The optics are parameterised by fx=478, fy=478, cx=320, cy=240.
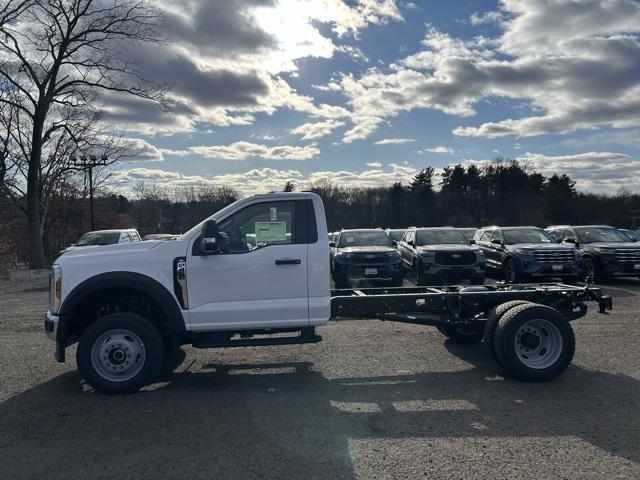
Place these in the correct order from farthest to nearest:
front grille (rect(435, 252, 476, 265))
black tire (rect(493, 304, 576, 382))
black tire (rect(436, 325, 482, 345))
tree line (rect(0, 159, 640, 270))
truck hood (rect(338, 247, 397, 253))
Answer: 1. tree line (rect(0, 159, 640, 270))
2. front grille (rect(435, 252, 476, 265))
3. truck hood (rect(338, 247, 397, 253))
4. black tire (rect(436, 325, 482, 345))
5. black tire (rect(493, 304, 576, 382))

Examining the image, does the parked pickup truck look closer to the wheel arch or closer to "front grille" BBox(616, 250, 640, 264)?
the wheel arch

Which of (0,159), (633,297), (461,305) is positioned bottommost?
(633,297)

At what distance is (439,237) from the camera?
1421cm

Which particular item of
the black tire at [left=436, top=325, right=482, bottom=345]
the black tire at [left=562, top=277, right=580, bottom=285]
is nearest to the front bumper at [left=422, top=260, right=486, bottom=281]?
the black tire at [left=562, top=277, right=580, bottom=285]

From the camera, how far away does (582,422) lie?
14.6ft

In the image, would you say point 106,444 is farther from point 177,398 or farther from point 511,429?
point 511,429

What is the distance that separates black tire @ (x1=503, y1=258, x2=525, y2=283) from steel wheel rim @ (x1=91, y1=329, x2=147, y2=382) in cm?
1125

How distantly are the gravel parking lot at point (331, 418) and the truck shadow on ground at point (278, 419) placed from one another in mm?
18

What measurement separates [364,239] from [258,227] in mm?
8347

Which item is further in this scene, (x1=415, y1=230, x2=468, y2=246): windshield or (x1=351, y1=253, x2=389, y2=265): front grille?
(x1=415, y1=230, x2=468, y2=246): windshield

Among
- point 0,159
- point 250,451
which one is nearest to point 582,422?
point 250,451

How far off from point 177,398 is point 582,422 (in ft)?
13.5

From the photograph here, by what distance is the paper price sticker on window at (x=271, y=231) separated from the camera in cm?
568

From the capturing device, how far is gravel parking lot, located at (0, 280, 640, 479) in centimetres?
370
